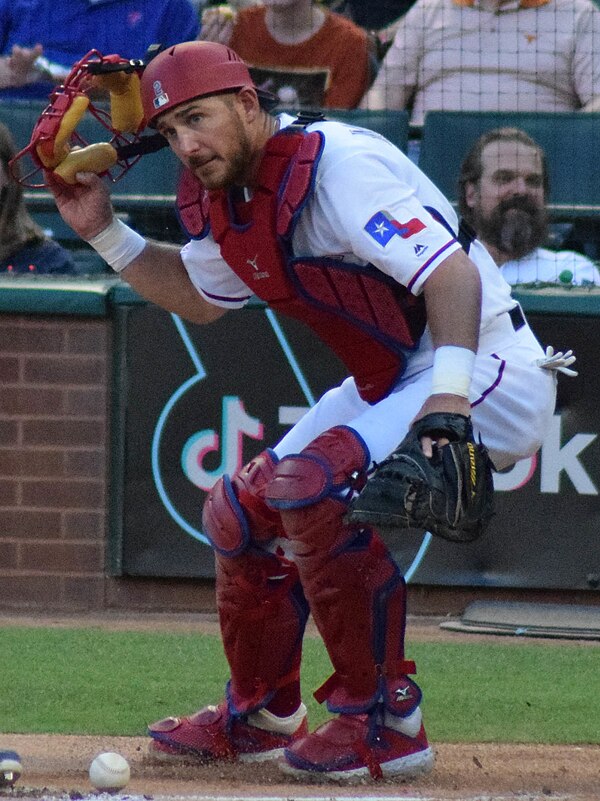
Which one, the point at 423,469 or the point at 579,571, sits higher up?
the point at 423,469

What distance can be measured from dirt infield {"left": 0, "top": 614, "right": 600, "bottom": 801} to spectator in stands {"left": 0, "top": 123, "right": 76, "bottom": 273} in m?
2.71

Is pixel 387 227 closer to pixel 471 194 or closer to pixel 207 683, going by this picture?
pixel 207 683

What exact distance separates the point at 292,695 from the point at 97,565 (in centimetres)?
222

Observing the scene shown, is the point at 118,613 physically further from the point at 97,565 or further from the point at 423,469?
the point at 423,469

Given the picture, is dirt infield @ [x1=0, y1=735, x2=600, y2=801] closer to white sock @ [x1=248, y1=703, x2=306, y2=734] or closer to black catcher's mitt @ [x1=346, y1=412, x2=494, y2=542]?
white sock @ [x1=248, y1=703, x2=306, y2=734]

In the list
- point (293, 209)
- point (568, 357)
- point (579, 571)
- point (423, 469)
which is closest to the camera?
point (423, 469)

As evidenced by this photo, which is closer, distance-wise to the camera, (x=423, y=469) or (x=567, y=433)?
(x=423, y=469)

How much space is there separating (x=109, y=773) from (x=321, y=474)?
0.80 metres

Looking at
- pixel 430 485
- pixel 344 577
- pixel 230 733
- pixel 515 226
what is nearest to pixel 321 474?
pixel 344 577

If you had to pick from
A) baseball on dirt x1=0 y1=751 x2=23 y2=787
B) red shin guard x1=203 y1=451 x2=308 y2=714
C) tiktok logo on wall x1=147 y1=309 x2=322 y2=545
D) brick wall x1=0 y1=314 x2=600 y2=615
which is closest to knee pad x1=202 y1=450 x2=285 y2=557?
red shin guard x1=203 y1=451 x2=308 y2=714

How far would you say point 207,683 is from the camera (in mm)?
4637

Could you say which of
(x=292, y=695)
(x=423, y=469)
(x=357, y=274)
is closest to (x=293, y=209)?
(x=357, y=274)

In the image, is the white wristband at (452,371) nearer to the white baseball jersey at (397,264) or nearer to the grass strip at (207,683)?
the white baseball jersey at (397,264)

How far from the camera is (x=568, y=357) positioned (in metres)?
3.62
